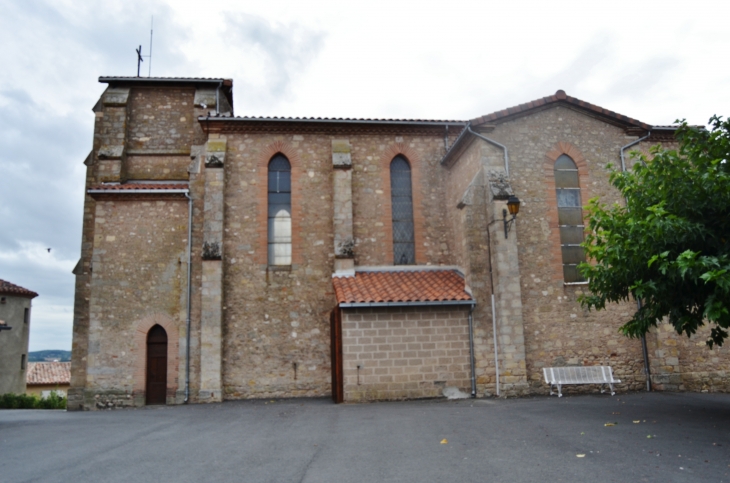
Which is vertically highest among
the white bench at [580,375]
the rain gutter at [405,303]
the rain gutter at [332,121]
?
the rain gutter at [332,121]

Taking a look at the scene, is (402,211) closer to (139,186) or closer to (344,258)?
(344,258)

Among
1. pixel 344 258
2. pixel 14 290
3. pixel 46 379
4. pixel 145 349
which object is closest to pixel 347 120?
pixel 344 258

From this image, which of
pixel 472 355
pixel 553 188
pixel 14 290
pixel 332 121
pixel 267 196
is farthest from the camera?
pixel 14 290

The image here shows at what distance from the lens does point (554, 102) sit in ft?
50.5

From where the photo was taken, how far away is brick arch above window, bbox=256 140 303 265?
16.2m

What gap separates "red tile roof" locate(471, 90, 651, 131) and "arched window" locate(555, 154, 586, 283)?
1.56 metres

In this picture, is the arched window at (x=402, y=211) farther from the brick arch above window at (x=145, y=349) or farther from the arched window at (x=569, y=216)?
the brick arch above window at (x=145, y=349)

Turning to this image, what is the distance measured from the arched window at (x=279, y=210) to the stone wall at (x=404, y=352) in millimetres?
3527

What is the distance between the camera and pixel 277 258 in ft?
53.6

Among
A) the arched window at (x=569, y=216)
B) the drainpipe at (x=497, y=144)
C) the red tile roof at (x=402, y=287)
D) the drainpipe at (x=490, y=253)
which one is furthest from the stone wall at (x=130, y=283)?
the arched window at (x=569, y=216)

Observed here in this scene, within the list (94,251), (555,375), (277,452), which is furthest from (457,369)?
(94,251)

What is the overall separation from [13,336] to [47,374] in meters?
6.72

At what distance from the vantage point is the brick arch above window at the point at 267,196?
16234 mm

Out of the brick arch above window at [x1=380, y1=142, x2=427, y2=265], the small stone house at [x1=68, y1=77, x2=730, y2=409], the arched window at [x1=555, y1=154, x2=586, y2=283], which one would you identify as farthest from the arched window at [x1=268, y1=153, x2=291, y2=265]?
the arched window at [x1=555, y1=154, x2=586, y2=283]
